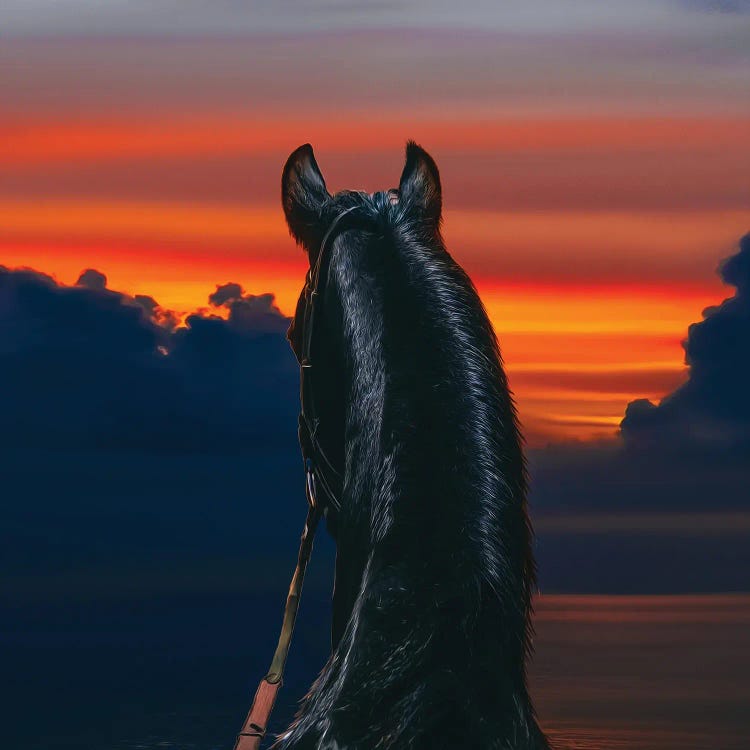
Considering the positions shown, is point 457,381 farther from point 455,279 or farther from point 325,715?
point 325,715

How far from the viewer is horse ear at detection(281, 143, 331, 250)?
7.48 meters

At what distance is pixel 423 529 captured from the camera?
19.5ft

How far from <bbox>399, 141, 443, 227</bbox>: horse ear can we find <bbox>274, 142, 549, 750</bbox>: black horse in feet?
0.90

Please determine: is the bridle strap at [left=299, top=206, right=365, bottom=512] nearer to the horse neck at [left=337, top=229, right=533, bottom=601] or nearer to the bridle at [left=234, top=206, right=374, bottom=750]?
the bridle at [left=234, top=206, right=374, bottom=750]

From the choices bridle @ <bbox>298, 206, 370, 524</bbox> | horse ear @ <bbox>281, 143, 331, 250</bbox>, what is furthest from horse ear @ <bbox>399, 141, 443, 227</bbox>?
horse ear @ <bbox>281, 143, 331, 250</bbox>

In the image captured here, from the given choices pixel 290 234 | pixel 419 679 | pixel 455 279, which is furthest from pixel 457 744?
pixel 290 234

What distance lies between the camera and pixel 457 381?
620 centimetres

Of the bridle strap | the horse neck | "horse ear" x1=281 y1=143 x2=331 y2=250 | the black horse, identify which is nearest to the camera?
the black horse

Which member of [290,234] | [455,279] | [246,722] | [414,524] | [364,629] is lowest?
[246,722]

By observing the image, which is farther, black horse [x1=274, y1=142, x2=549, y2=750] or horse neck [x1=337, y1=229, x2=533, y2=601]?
horse neck [x1=337, y1=229, x2=533, y2=601]

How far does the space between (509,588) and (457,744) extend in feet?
2.27

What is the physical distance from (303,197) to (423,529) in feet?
7.81

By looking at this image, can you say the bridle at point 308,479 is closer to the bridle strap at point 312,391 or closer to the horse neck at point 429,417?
the bridle strap at point 312,391

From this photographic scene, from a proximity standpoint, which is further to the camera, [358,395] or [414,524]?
[358,395]
